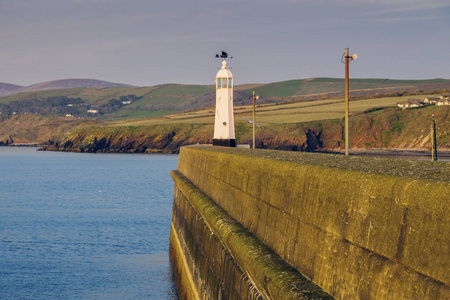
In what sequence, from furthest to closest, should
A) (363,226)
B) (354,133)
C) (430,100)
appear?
(430,100) < (354,133) < (363,226)

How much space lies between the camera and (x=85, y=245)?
102 feet

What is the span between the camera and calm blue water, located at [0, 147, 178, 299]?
71.4 ft

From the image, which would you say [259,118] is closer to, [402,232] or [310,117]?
[310,117]

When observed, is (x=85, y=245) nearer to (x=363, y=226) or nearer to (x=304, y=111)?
(x=363, y=226)

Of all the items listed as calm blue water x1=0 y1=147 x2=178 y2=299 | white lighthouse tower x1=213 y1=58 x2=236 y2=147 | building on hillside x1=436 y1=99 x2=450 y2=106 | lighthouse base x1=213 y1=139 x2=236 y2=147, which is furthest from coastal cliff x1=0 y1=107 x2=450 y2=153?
white lighthouse tower x1=213 y1=58 x2=236 y2=147

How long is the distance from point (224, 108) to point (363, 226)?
89.8ft

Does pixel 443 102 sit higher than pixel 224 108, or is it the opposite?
pixel 443 102

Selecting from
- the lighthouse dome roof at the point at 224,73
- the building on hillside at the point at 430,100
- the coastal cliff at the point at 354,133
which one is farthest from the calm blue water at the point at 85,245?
the building on hillside at the point at 430,100

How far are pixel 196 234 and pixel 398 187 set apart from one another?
33.3 ft

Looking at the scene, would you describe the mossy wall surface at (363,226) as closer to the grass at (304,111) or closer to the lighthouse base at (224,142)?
the lighthouse base at (224,142)

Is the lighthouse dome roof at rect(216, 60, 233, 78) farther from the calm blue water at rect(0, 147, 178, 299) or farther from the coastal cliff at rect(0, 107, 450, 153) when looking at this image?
the coastal cliff at rect(0, 107, 450, 153)

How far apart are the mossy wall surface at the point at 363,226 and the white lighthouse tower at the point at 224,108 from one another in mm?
23748

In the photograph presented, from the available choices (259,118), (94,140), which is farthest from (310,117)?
(94,140)

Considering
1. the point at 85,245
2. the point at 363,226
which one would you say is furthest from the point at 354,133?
the point at 363,226
